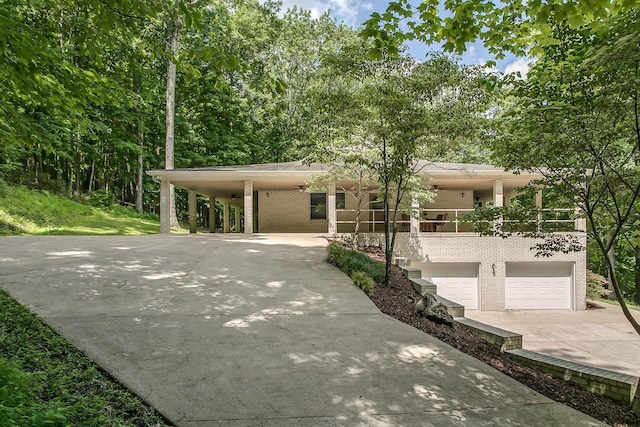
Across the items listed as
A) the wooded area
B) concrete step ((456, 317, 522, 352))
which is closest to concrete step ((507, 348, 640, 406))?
concrete step ((456, 317, 522, 352))

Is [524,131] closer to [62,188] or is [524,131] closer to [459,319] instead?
[459,319]

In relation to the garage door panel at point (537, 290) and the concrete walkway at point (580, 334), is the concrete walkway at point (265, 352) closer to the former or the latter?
the concrete walkway at point (580, 334)

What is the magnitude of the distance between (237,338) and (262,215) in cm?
1427

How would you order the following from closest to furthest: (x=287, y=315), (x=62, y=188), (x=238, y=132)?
1. (x=287, y=315)
2. (x=62, y=188)
3. (x=238, y=132)

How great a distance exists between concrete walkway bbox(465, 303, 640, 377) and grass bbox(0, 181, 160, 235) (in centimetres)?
1554

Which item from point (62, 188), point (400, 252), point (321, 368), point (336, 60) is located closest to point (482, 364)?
point (321, 368)

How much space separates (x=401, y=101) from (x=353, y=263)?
11.3 feet

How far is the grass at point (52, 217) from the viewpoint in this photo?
47.7 feet

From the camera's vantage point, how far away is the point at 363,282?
259 inches

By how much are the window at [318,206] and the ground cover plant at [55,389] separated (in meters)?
14.6

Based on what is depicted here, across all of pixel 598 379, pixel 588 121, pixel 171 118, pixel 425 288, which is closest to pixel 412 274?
pixel 425 288

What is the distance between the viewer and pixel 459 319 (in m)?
5.88

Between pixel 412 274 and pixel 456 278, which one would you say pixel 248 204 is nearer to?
pixel 456 278

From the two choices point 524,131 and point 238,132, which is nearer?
point 524,131
